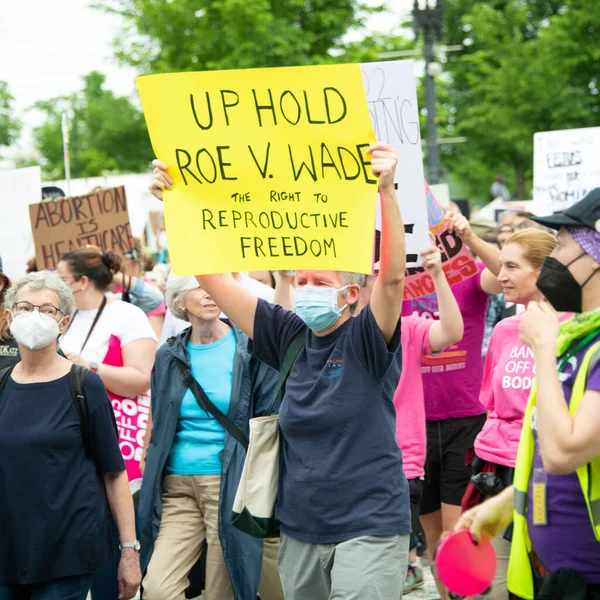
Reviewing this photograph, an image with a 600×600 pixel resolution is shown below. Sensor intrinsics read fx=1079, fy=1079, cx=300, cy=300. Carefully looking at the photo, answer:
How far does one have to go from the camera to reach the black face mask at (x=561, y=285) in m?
3.22

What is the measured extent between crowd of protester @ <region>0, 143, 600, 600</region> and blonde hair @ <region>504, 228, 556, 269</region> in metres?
0.01

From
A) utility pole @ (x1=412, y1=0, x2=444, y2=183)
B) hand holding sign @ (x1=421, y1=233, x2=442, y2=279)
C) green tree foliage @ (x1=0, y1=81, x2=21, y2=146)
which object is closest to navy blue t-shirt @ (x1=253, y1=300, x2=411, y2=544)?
hand holding sign @ (x1=421, y1=233, x2=442, y2=279)

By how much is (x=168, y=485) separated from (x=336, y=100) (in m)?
2.39

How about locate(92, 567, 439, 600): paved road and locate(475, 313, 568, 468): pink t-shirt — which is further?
locate(92, 567, 439, 600): paved road

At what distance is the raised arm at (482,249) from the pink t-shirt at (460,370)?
0.42 feet

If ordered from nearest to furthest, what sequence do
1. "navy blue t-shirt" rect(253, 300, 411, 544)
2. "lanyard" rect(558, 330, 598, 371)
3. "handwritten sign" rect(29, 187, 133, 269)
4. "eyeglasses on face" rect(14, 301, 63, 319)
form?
"lanyard" rect(558, 330, 598, 371) < "navy blue t-shirt" rect(253, 300, 411, 544) < "eyeglasses on face" rect(14, 301, 63, 319) < "handwritten sign" rect(29, 187, 133, 269)

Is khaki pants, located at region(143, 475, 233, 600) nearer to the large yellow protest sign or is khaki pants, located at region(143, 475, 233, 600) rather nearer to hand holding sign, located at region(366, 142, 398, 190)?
the large yellow protest sign

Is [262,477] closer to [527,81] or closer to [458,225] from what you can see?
[458,225]

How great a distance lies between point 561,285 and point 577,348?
195 mm

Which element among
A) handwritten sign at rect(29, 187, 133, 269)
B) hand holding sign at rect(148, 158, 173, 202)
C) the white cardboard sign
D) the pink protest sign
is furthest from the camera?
the white cardboard sign

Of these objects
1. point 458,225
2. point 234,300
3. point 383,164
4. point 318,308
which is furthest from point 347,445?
point 458,225

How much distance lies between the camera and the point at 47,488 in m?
4.39

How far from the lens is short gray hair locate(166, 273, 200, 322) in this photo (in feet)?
18.8

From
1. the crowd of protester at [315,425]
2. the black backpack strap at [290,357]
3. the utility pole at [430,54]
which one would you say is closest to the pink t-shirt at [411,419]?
the crowd of protester at [315,425]
